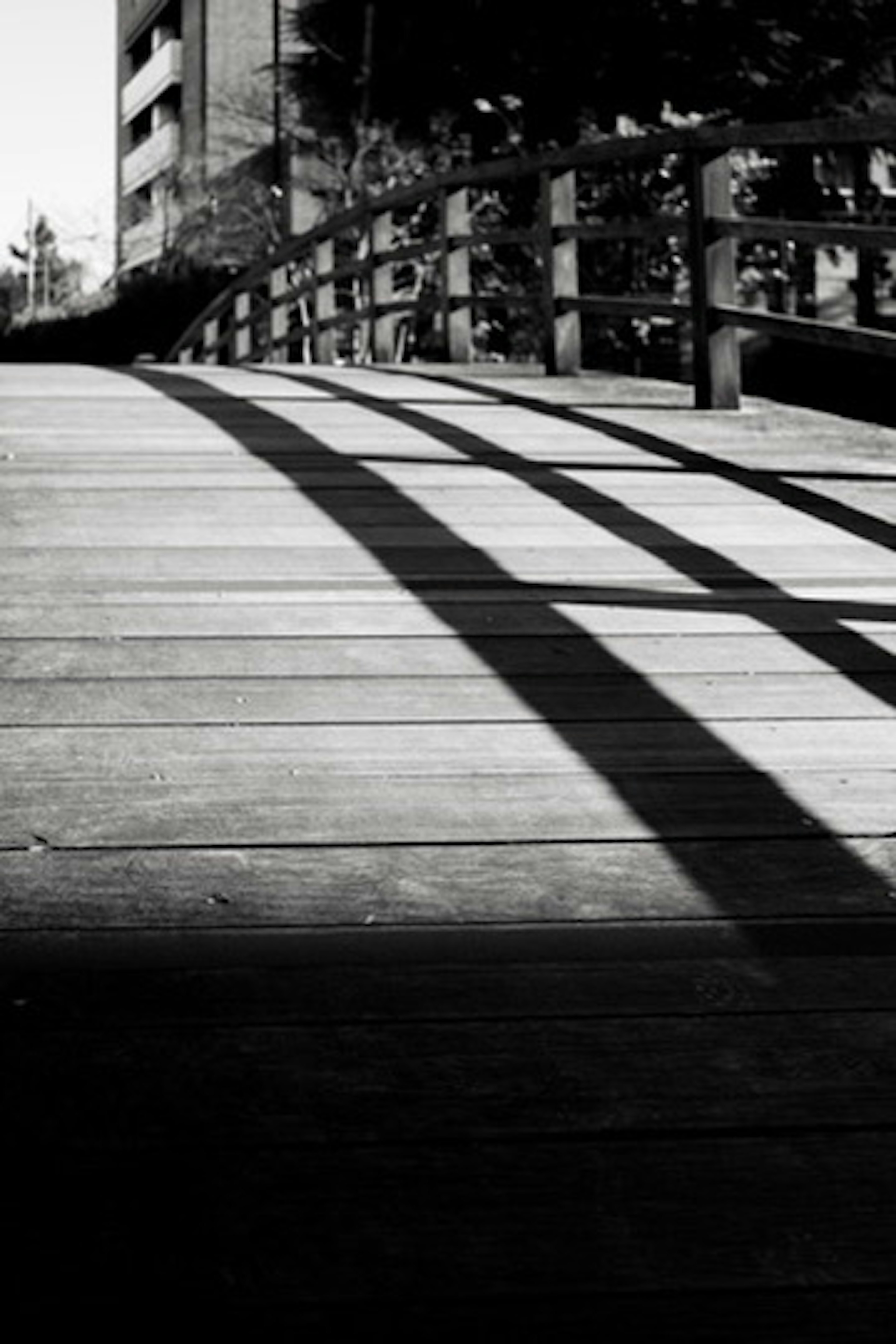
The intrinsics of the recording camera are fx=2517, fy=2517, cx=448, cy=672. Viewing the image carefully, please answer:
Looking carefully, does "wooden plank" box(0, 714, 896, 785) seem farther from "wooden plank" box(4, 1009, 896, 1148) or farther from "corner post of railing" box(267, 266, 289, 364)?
"corner post of railing" box(267, 266, 289, 364)

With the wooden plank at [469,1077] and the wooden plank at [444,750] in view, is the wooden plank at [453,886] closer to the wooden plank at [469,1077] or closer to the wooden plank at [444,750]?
the wooden plank at [469,1077]

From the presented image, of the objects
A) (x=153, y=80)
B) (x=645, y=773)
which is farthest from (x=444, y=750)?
(x=153, y=80)

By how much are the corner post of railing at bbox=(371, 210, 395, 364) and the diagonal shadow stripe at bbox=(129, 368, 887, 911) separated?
761cm

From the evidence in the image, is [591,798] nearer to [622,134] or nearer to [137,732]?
[137,732]

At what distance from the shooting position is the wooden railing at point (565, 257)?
30.8ft

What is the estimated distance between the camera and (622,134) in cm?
2395

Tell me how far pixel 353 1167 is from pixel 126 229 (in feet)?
151

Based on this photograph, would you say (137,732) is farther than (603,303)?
No

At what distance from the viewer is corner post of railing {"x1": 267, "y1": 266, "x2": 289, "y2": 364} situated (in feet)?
62.1

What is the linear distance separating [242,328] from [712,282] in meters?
11.6

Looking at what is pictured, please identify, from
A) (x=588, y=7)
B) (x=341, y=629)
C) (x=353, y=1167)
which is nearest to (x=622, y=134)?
(x=588, y=7)

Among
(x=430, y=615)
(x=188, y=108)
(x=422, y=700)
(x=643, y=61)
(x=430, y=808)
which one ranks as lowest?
(x=430, y=808)

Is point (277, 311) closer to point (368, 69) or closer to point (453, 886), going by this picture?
point (368, 69)

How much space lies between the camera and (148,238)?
42.3 meters
